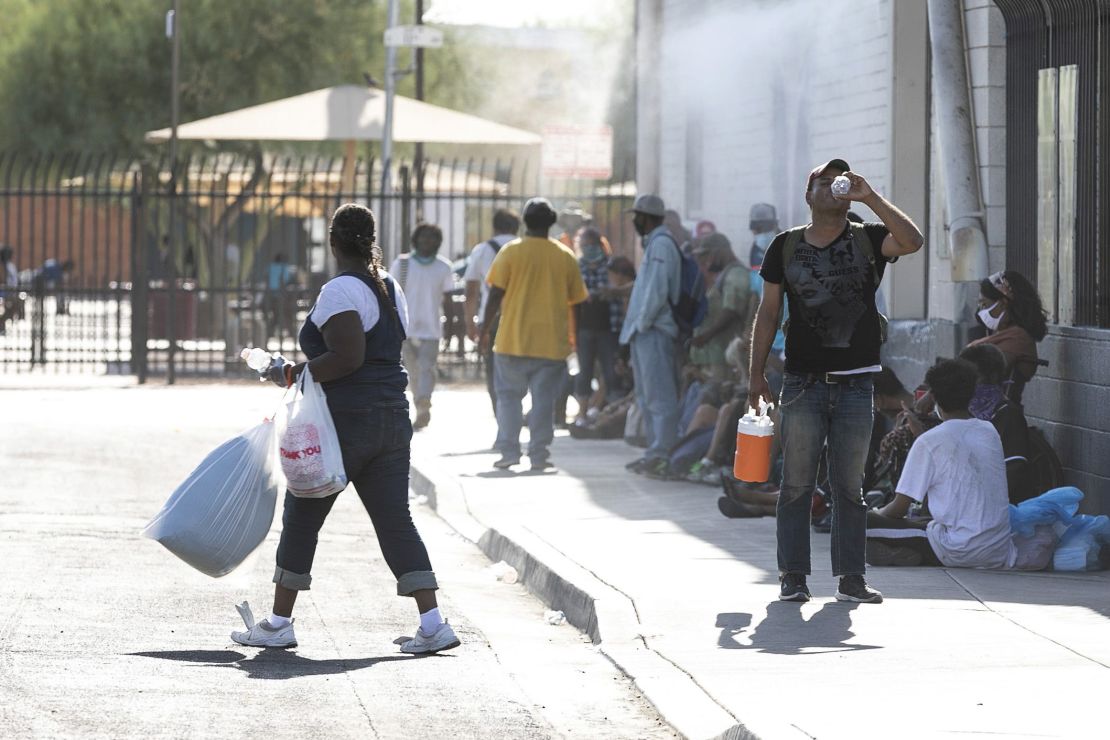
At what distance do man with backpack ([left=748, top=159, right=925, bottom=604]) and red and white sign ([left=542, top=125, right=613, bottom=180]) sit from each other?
14448 mm

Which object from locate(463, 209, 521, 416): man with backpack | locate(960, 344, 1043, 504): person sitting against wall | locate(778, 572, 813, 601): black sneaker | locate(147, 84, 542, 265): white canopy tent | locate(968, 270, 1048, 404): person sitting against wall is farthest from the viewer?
locate(147, 84, 542, 265): white canopy tent

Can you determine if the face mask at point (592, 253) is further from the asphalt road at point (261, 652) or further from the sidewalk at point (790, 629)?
the sidewalk at point (790, 629)

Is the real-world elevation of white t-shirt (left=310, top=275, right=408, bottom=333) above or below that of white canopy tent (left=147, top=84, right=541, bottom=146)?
below

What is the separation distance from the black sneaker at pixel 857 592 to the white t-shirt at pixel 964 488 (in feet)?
3.45

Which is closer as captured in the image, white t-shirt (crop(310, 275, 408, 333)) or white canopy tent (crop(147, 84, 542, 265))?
white t-shirt (crop(310, 275, 408, 333))

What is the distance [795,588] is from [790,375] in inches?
34.2

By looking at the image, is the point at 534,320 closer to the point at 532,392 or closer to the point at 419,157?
the point at 532,392

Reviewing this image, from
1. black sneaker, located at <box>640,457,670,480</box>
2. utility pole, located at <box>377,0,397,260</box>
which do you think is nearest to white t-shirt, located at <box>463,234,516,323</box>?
black sneaker, located at <box>640,457,670,480</box>

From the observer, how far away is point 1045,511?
960 cm

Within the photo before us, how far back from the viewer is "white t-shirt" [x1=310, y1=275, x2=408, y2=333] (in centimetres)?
757

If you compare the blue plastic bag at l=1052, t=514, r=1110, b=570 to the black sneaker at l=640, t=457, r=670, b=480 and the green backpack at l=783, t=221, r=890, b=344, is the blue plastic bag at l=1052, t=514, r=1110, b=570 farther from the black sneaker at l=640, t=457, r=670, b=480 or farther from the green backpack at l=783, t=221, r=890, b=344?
the black sneaker at l=640, t=457, r=670, b=480

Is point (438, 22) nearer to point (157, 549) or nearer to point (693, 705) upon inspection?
point (157, 549)

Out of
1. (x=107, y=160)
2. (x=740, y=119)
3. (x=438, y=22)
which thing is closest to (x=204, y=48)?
(x=107, y=160)

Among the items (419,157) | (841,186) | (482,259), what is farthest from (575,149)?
(841,186)
